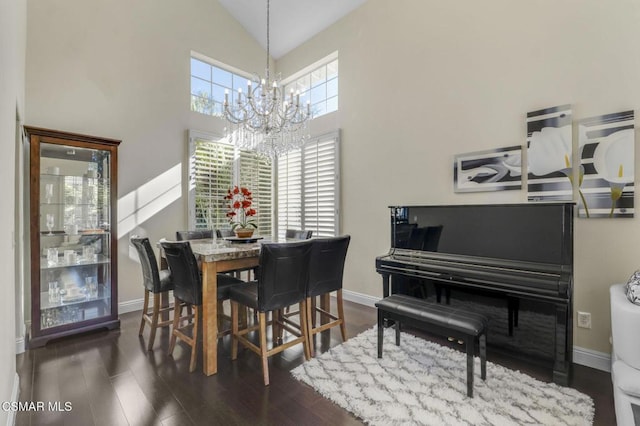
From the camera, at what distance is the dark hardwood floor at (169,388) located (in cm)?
181

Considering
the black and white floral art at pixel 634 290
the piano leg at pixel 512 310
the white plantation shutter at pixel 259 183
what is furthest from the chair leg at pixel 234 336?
the black and white floral art at pixel 634 290

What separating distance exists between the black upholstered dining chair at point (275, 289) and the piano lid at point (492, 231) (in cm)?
123

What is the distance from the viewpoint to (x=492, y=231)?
259 centimetres

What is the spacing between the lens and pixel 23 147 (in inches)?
112

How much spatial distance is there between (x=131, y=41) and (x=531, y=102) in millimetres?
4507

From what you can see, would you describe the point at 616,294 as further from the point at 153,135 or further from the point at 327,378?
the point at 153,135

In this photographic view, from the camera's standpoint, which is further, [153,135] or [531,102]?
[153,135]

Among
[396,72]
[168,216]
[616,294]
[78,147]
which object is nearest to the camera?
[616,294]

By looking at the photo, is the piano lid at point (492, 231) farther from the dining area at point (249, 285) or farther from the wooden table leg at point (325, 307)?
the wooden table leg at point (325, 307)

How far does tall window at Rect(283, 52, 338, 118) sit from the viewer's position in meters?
4.51

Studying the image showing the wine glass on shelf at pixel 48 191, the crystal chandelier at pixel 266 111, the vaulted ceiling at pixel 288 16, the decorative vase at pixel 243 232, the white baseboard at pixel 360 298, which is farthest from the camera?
the vaulted ceiling at pixel 288 16

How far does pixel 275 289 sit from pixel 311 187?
2559 mm

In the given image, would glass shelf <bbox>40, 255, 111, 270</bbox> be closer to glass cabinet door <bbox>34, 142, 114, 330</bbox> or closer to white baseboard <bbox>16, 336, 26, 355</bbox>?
glass cabinet door <bbox>34, 142, 114, 330</bbox>

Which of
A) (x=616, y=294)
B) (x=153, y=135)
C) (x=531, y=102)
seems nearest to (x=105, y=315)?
(x=153, y=135)
